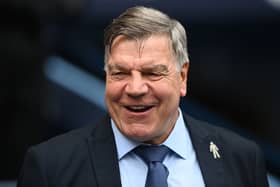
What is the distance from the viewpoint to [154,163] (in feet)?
9.82

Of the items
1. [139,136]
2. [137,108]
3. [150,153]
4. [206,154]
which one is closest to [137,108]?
[137,108]

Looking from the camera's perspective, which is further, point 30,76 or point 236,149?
point 30,76

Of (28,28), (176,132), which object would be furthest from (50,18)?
(176,132)

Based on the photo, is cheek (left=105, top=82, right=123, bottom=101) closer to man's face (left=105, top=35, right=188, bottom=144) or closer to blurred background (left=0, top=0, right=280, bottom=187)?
man's face (left=105, top=35, right=188, bottom=144)

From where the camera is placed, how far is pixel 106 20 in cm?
559

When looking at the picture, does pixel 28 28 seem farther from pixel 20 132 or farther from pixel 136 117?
pixel 136 117

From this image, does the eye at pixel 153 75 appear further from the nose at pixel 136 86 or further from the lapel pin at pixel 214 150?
the lapel pin at pixel 214 150

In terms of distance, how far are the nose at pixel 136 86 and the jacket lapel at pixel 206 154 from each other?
407mm

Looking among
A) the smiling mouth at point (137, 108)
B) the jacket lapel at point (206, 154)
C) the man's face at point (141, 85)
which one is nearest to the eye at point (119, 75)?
the man's face at point (141, 85)

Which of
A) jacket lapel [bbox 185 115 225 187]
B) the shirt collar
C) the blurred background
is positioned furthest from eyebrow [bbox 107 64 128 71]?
the blurred background

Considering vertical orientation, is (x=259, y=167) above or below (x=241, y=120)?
above

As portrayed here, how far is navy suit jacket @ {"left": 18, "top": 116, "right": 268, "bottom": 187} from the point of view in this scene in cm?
290

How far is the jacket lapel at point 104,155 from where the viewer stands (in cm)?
291

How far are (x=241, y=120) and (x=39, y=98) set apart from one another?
157 centimetres
